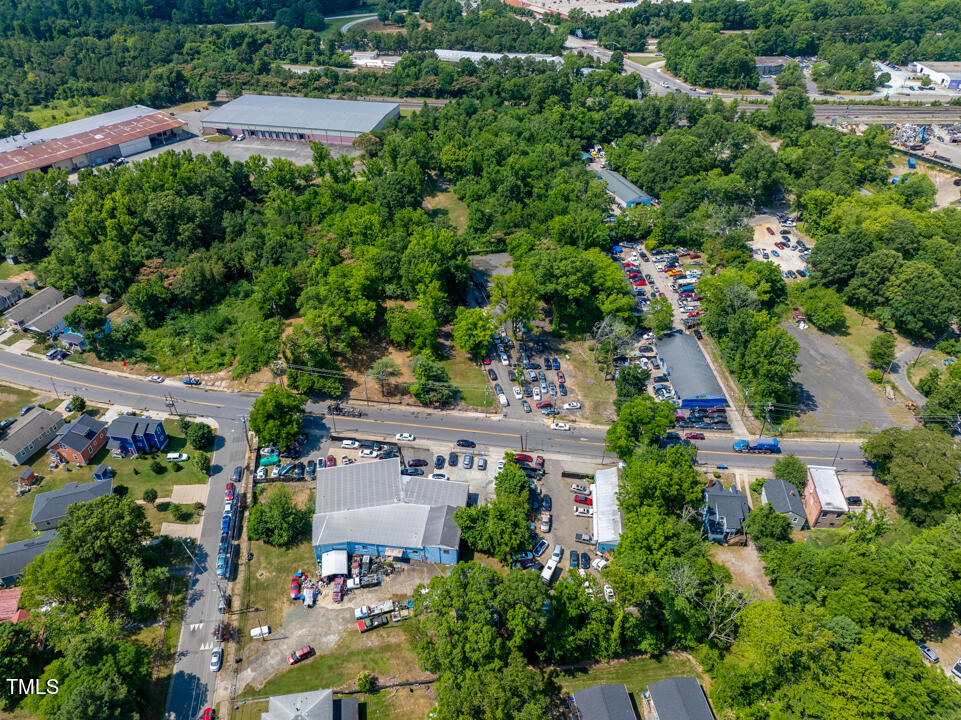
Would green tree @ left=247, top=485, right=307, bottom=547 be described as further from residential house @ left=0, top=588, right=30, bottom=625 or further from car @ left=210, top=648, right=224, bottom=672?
residential house @ left=0, top=588, right=30, bottom=625

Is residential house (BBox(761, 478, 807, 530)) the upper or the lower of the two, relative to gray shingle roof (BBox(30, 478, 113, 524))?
upper

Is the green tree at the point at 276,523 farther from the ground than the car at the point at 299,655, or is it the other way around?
the green tree at the point at 276,523

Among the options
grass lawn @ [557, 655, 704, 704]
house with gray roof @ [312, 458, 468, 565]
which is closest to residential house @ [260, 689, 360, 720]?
house with gray roof @ [312, 458, 468, 565]

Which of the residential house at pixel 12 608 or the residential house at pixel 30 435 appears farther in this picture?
the residential house at pixel 30 435

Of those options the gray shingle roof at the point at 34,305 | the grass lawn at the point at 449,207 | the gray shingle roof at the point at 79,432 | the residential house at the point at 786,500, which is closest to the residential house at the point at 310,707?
the gray shingle roof at the point at 79,432

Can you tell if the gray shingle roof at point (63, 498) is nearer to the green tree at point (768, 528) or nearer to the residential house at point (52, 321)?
the residential house at point (52, 321)

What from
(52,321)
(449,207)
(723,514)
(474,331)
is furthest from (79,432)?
(449,207)

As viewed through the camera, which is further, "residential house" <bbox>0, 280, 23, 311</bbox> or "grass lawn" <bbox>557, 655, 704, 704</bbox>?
"residential house" <bbox>0, 280, 23, 311</bbox>

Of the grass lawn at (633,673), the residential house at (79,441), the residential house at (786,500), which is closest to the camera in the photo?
the grass lawn at (633,673)
